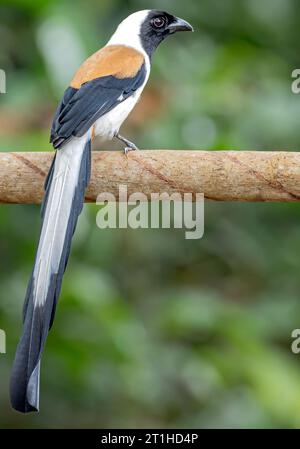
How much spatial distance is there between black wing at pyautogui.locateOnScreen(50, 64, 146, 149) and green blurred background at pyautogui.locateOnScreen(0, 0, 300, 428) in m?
0.64

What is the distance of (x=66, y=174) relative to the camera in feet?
7.43

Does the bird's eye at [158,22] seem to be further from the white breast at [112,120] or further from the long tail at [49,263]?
the long tail at [49,263]

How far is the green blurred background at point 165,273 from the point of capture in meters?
3.28

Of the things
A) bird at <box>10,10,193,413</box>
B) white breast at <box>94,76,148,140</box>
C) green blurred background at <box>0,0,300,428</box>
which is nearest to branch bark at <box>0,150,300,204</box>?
bird at <box>10,10,193,413</box>

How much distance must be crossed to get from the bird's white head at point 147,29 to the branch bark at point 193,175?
2.06 feet

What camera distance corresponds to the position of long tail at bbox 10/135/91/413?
6.83 feet

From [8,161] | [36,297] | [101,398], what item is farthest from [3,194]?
[101,398]

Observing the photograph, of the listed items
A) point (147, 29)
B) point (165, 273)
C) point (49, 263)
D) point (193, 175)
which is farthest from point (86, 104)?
point (165, 273)

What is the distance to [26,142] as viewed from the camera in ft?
10.4

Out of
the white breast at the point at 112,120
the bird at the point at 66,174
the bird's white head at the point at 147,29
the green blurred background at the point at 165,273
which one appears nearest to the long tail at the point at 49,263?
the bird at the point at 66,174

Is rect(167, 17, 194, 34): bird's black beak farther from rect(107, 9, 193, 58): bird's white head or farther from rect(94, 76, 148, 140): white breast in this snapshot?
rect(94, 76, 148, 140): white breast

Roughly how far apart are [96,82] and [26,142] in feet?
2.40

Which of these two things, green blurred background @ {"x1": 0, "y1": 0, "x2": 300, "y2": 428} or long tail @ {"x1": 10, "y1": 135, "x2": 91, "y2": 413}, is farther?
green blurred background @ {"x1": 0, "y1": 0, "x2": 300, "y2": 428}
